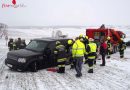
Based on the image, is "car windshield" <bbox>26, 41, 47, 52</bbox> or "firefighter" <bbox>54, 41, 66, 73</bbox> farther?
"car windshield" <bbox>26, 41, 47, 52</bbox>

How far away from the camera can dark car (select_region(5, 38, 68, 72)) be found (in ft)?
35.5

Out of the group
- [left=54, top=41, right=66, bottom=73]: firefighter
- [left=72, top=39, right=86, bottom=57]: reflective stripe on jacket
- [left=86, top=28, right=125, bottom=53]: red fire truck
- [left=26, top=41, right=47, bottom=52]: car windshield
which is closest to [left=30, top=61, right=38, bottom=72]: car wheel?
[left=26, top=41, right=47, bottom=52]: car windshield

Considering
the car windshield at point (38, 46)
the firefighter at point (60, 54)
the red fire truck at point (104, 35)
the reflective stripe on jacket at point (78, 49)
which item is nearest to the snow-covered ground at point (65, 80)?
the firefighter at point (60, 54)

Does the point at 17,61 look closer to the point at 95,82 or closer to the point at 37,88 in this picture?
the point at 37,88

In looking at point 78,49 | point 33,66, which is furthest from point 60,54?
point 33,66

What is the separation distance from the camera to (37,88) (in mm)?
8133

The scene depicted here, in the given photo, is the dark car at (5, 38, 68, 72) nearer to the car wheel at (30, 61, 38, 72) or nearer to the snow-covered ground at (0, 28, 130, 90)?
the car wheel at (30, 61, 38, 72)

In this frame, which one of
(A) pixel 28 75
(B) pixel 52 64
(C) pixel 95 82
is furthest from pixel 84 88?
(B) pixel 52 64

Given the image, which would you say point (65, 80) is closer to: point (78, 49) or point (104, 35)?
point (78, 49)

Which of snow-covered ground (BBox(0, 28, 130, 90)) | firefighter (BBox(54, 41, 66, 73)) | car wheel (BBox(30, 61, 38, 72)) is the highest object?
firefighter (BBox(54, 41, 66, 73))

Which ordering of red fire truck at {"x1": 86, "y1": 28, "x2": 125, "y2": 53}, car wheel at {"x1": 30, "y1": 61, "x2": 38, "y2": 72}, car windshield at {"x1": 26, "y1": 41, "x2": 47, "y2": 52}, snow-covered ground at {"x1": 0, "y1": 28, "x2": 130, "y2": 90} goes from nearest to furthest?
snow-covered ground at {"x1": 0, "y1": 28, "x2": 130, "y2": 90} → car wheel at {"x1": 30, "y1": 61, "x2": 38, "y2": 72} → car windshield at {"x1": 26, "y1": 41, "x2": 47, "y2": 52} → red fire truck at {"x1": 86, "y1": 28, "x2": 125, "y2": 53}

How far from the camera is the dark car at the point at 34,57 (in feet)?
35.5

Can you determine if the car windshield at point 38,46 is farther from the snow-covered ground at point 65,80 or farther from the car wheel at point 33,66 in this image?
the snow-covered ground at point 65,80

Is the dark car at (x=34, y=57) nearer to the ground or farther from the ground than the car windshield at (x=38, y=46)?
nearer to the ground
